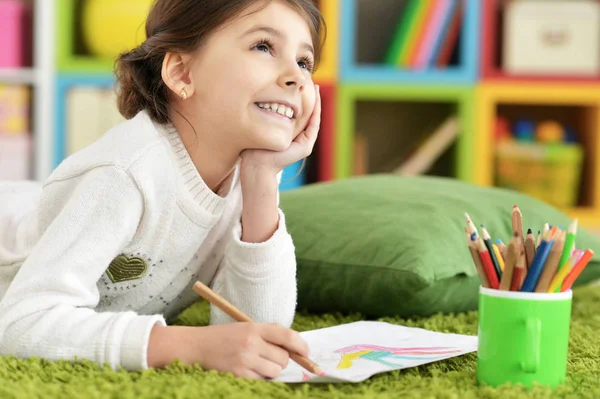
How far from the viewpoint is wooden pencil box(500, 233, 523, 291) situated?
775mm

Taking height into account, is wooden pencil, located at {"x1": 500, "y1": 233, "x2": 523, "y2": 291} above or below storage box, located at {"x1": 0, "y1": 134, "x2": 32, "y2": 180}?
above

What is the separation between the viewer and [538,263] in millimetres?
784

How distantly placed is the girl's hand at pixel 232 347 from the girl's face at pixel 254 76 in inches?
10.3

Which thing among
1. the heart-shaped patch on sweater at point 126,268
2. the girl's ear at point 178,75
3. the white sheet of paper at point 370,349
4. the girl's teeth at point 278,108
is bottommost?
the white sheet of paper at point 370,349

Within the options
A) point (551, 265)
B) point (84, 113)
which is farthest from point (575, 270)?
point (84, 113)

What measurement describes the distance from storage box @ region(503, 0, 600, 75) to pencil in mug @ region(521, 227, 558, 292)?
6.39 feet

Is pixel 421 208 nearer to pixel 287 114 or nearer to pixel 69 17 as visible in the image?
pixel 287 114

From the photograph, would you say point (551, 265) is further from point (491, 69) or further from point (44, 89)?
point (44, 89)

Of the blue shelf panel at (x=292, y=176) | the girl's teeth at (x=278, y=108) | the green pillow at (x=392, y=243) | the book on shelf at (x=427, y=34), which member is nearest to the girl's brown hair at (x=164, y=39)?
the girl's teeth at (x=278, y=108)

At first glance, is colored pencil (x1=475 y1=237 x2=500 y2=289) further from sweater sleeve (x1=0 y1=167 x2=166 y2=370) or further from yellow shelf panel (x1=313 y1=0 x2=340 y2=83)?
yellow shelf panel (x1=313 y1=0 x2=340 y2=83)

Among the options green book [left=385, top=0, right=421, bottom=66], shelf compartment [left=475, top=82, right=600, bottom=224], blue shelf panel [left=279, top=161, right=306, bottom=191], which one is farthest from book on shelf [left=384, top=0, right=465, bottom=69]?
blue shelf panel [left=279, top=161, right=306, bottom=191]

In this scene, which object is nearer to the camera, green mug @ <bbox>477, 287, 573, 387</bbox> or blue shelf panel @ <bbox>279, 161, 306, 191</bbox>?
green mug @ <bbox>477, 287, 573, 387</bbox>

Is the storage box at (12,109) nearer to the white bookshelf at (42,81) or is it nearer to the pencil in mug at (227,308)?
the white bookshelf at (42,81)

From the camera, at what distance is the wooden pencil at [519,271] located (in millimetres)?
783
